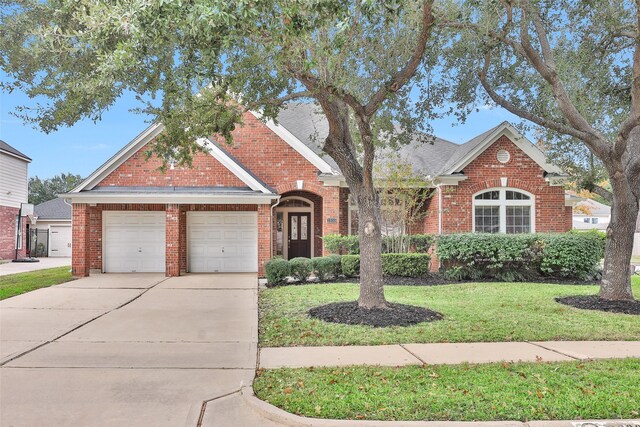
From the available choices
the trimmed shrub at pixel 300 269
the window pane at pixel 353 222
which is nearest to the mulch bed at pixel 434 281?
the trimmed shrub at pixel 300 269

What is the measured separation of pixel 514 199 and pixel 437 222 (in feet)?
9.79

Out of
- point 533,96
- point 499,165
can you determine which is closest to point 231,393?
point 533,96

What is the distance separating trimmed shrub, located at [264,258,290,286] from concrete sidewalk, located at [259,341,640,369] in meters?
7.19

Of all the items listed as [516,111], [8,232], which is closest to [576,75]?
[516,111]

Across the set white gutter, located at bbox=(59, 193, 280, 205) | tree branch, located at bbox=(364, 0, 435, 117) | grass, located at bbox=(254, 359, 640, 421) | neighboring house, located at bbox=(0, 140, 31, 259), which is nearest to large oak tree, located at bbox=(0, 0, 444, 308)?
tree branch, located at bbox=(364, 0, 435, 117)

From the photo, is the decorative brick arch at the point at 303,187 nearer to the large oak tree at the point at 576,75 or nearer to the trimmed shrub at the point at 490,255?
the trimmed shrub at the point at 490,255

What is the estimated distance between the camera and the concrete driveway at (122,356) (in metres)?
4.45

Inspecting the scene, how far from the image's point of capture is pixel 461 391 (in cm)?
479

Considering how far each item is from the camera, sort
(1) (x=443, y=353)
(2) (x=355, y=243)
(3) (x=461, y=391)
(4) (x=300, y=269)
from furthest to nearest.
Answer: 1. (2) (x=355, y=243)
2. (4) (x=300, y=269)
3. (1) (x=443, y=353)
4. (3) (x=461, y=391)

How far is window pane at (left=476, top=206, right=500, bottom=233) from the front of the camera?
17438 mm

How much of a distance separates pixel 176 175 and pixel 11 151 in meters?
18.6

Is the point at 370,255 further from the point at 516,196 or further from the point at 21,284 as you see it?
the point at 21,284

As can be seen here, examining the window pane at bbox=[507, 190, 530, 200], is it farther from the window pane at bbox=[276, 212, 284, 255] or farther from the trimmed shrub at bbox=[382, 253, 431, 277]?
the window pane at bbox=[276, 212, 284, 255]

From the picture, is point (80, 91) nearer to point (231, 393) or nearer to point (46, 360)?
point (46, 360)
